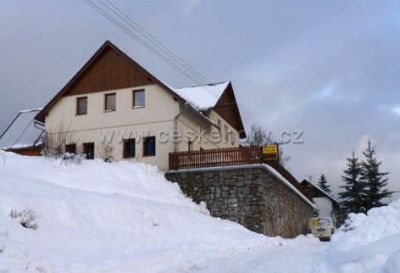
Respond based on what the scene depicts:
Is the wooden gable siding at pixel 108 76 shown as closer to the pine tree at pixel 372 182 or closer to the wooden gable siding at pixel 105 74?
the wooden gable siding at pixel 105 74

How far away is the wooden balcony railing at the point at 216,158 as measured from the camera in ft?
73.9

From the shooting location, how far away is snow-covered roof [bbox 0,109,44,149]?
32.3 metres

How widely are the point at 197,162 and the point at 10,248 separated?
15409 mm

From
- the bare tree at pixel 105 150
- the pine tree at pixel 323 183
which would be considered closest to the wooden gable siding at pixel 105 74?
the bare tree at pixel 105 150

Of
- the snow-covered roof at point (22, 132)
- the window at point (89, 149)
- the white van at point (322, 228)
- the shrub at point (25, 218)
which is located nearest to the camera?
the shrub at point (25, 218)

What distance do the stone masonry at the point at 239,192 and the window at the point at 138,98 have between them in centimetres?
555

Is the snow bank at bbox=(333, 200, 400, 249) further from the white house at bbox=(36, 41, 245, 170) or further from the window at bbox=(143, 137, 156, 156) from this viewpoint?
the window at bbox=(143, 137, 156, 156)

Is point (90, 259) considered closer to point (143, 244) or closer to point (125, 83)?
point (143, 244)

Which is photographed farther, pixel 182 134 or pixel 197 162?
pixel 182 134

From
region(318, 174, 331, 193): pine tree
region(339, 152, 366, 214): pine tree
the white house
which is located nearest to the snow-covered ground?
the white house

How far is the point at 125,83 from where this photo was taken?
2827 cm

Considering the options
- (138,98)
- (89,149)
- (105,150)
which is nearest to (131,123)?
(138,98)

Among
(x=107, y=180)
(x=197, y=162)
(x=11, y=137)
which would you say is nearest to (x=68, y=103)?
(x=11, y=137)

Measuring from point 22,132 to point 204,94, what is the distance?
40.6ft
